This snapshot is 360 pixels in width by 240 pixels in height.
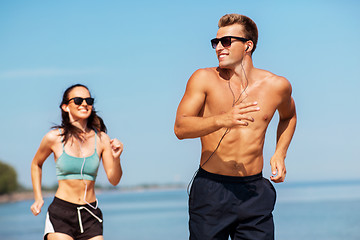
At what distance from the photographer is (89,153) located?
6207mm

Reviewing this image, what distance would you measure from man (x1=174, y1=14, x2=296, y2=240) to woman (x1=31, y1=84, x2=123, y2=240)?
1.43 meters

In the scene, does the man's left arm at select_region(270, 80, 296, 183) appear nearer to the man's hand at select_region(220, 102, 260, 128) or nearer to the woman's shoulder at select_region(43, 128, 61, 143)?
the man's hand at select_region(220, 102, 260, 128)

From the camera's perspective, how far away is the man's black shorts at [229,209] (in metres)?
4.76

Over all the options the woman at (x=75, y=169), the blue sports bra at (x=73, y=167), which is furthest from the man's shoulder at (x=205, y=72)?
the blue sports bra at (x=73, y=167)

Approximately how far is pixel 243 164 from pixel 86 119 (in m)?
2.20

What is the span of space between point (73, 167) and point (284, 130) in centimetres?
213

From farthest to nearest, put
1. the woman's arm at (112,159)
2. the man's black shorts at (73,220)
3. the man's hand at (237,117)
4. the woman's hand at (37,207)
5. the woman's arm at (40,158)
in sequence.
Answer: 1. the woman's arm at (40,158)
2. the man's black shorts at (73,220)
3. the woman's hand at (37,207)
4. the woman's arm at (112,159)
5. the man's hand at (237,117)

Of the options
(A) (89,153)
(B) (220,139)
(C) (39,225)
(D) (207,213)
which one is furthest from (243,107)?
(C) (39,225)

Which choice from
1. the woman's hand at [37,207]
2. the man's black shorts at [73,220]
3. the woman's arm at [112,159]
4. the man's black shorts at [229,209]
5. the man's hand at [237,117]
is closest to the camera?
the man's hand at [237,117]

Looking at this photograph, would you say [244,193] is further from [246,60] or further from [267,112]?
[246,60]

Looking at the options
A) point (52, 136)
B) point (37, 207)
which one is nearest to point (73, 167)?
point (52, 136)

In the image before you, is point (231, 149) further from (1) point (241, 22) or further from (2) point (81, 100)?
(2) point (81, 100)

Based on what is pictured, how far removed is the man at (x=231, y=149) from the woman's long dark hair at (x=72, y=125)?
5.94 feet

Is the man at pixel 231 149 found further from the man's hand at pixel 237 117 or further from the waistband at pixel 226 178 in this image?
the man's hand at pixel 237 117
